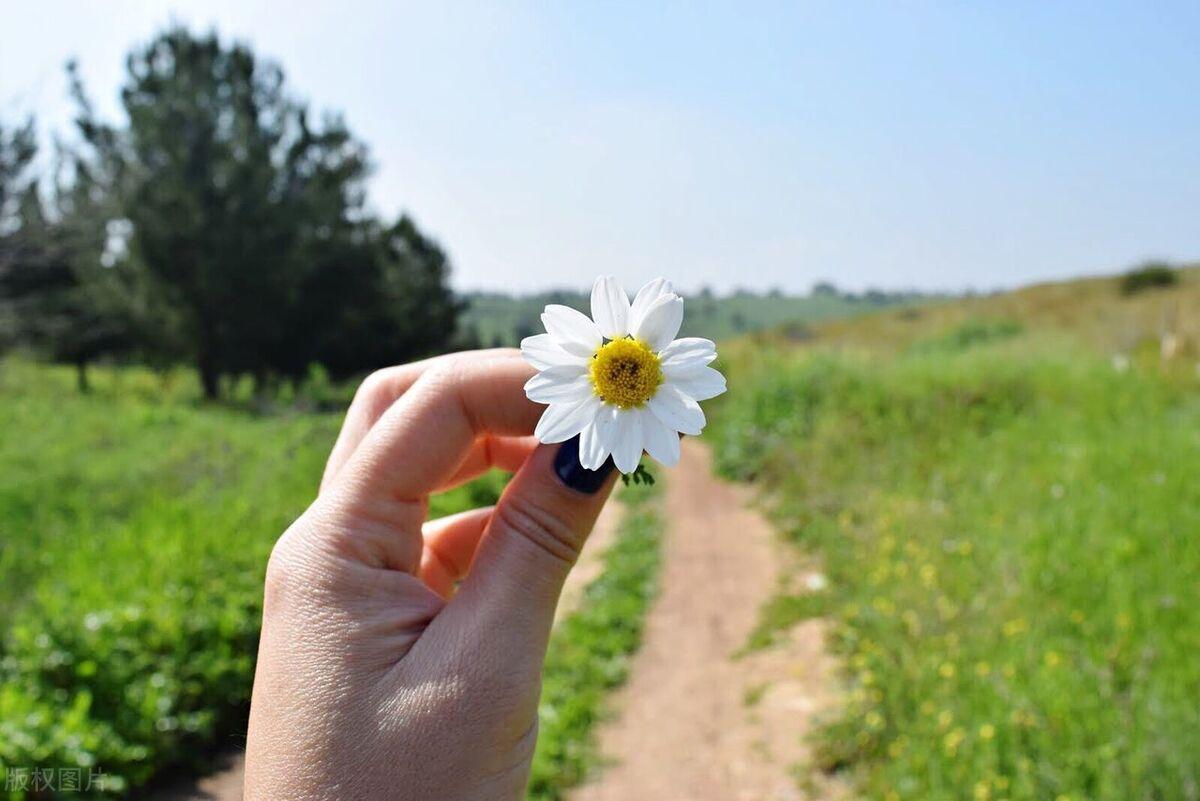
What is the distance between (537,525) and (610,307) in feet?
1.23

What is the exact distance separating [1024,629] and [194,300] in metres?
18.4

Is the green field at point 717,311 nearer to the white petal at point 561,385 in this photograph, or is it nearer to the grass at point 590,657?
the white petal at point 561,385

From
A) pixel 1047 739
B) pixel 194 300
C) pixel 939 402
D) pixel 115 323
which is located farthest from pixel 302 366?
pixel 1047 739

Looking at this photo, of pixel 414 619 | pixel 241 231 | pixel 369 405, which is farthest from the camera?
pixel 241 231

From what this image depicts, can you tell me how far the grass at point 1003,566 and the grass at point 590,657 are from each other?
3.41 ft

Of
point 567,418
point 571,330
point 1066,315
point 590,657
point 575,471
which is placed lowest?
point 590,657

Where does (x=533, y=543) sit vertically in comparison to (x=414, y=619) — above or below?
above

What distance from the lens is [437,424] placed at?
53.9 inches

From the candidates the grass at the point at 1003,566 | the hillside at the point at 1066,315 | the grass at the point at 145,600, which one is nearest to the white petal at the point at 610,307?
the grass at the point at 145,600

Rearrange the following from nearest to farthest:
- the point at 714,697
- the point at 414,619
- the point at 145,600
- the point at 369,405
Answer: the point at 414,619
the point at 369,405
the point at 145,600
the point at 714,697

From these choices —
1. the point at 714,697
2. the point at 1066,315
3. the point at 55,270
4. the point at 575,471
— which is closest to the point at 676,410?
the point at 575,471

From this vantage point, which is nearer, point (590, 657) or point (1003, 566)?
point (1003, 566)

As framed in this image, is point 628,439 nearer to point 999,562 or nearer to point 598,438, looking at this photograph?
point 598,438

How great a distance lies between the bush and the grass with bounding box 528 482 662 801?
25877 mm
